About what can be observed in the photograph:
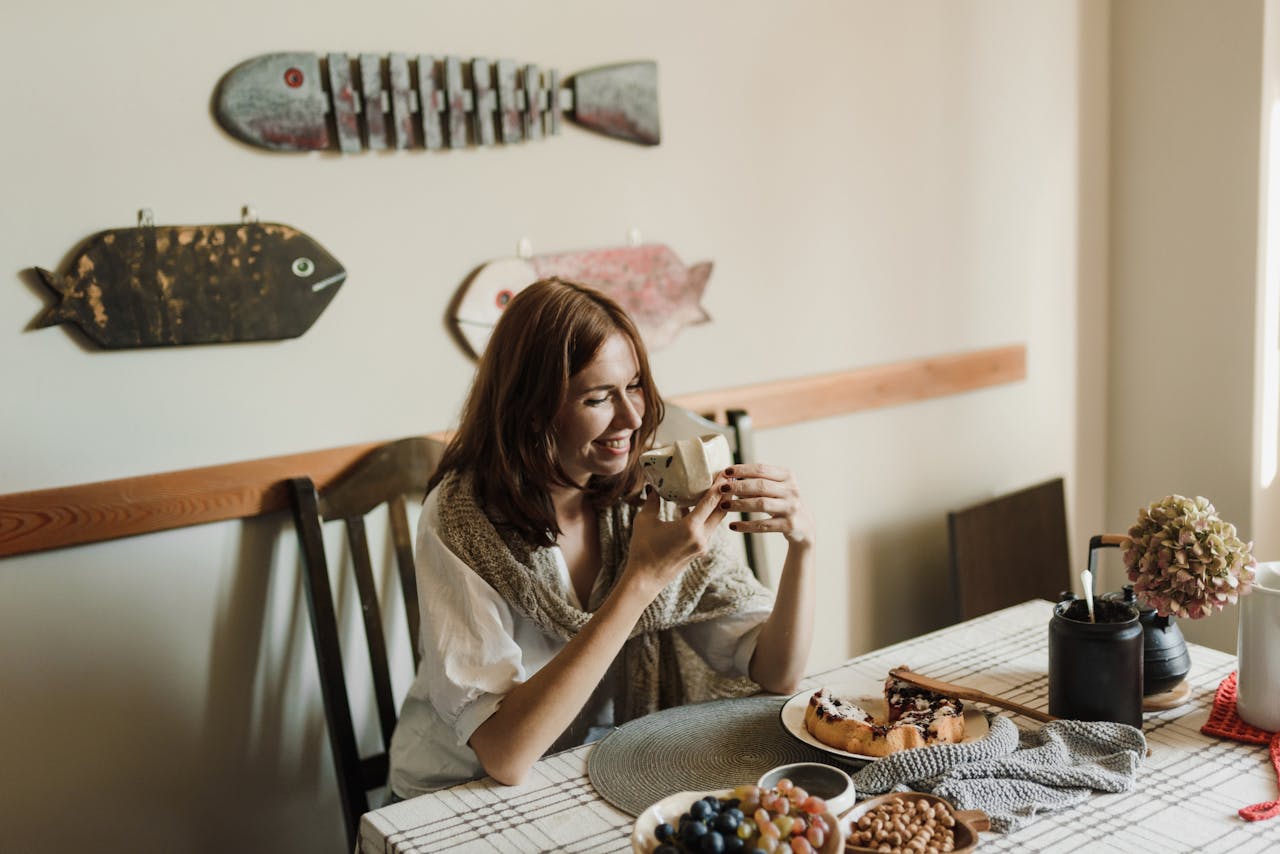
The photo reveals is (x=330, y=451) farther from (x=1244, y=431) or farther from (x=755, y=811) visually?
(x=1244, y=431)

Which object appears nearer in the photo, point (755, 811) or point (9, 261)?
point (755, 811)

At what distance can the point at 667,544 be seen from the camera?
4.95ft

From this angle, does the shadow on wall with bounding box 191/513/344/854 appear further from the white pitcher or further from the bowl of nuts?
the white pitcher

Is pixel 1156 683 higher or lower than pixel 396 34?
lower

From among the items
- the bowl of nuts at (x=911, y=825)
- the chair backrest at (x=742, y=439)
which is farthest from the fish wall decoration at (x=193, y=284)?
the bowl of nuts at (x=911, y=825)

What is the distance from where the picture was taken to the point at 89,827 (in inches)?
74.4

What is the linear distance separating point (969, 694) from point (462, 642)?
2.18 ft

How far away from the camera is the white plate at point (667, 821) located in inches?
42.0

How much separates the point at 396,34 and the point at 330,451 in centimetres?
74

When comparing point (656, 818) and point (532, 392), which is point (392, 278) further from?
point (656, 818)

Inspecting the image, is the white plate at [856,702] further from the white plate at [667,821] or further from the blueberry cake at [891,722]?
the white plate at [667,821]

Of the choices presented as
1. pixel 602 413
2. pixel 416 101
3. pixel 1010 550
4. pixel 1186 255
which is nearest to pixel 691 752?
pixel 602 413

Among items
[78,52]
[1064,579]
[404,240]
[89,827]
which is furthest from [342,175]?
[1064,579]

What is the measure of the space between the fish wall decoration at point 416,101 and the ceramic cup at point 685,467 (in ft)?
2.85
